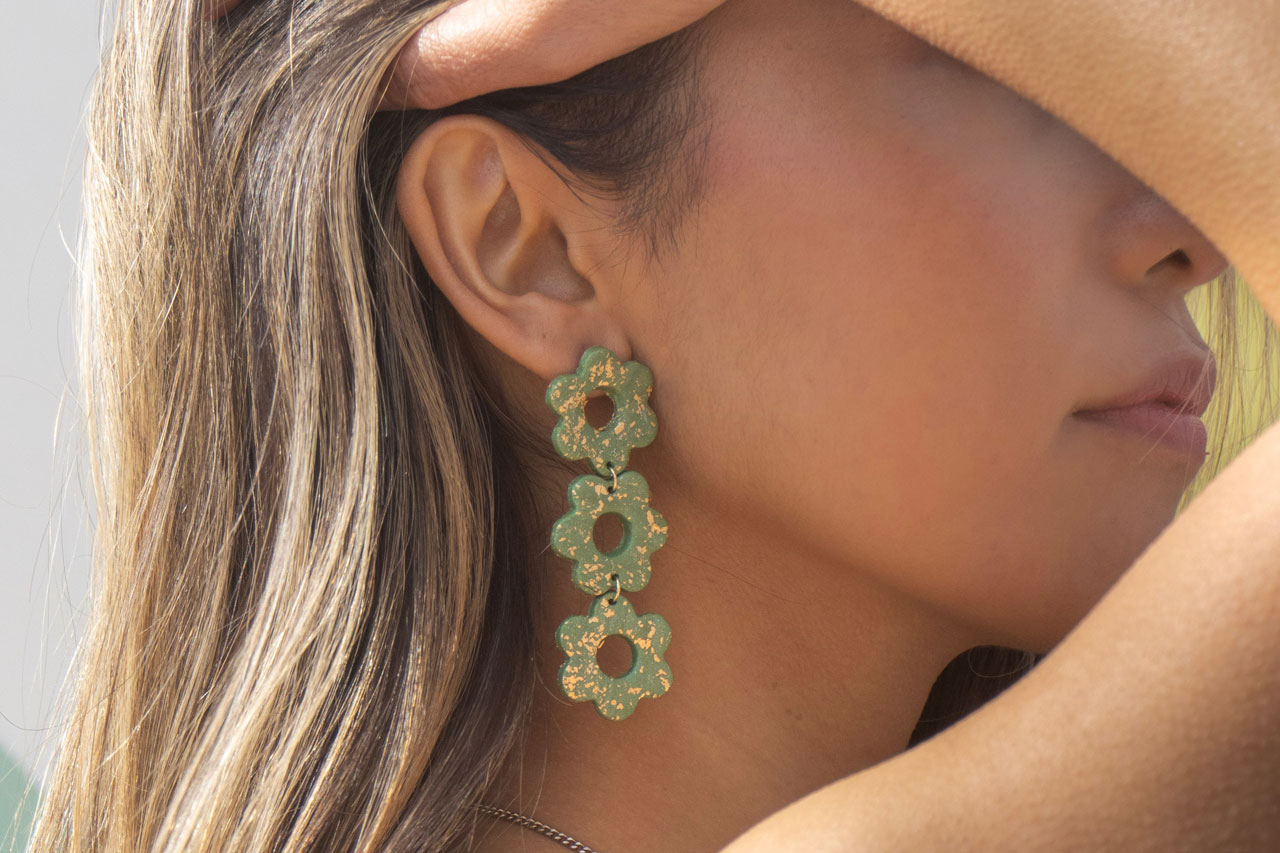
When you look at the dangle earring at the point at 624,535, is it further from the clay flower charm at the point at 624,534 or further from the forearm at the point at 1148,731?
the forearm at the point at 1148,731

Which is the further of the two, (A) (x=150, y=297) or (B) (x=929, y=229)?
(A) (x=150, y=297)

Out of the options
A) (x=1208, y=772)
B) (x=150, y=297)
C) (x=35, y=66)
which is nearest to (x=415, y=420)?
(x=150, y=297)

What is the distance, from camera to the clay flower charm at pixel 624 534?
978 millimetres

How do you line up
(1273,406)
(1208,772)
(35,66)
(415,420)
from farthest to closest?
(35,66), (1273,406), (415,420), (1208,772)

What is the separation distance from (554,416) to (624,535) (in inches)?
5.4

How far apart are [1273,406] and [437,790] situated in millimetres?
1050

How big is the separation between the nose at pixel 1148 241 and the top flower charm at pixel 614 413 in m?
0.37

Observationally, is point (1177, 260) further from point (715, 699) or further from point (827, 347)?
point (715, 699)

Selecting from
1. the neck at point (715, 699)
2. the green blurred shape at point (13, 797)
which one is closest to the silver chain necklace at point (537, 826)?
the neck at point (715, 699)

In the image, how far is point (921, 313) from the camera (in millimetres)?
908

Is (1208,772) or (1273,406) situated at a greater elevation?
(1273,406)

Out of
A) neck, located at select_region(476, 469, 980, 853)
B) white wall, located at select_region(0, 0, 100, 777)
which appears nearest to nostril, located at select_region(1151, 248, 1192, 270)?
neck, located at select_region(476, 469, 980, 853)

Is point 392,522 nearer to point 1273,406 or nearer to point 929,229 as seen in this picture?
point 929,229

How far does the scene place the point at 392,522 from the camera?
1.01 m
